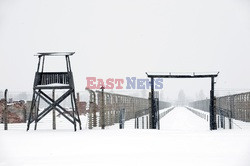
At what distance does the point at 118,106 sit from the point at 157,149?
16.9m

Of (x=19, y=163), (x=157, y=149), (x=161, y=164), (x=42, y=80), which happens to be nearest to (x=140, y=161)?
(x=161, y=164)

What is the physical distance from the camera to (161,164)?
5922 millimetres

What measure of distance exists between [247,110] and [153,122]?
13.2 m

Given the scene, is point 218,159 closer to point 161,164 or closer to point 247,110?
point 161,164

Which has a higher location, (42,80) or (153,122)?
(42,80)

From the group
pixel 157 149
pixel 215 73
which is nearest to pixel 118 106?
pixel 215 73

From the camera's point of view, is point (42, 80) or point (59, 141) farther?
point (42, 80)

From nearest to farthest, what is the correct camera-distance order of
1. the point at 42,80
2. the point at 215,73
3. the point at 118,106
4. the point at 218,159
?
1. the point at 218,159
2. the point at 42,80
3. the point at 215,73
4. the point at 118,106

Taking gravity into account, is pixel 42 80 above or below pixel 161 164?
above

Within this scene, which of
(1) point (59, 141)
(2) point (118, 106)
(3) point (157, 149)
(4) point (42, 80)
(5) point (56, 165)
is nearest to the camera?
(5) point (56, 165)

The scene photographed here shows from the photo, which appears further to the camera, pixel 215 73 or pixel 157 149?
pixel 215 73

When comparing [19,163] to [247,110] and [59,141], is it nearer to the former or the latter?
[59,141]

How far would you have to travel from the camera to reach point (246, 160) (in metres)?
6.23

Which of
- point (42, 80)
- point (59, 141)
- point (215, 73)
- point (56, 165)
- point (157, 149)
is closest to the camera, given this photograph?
point (56, 165)
